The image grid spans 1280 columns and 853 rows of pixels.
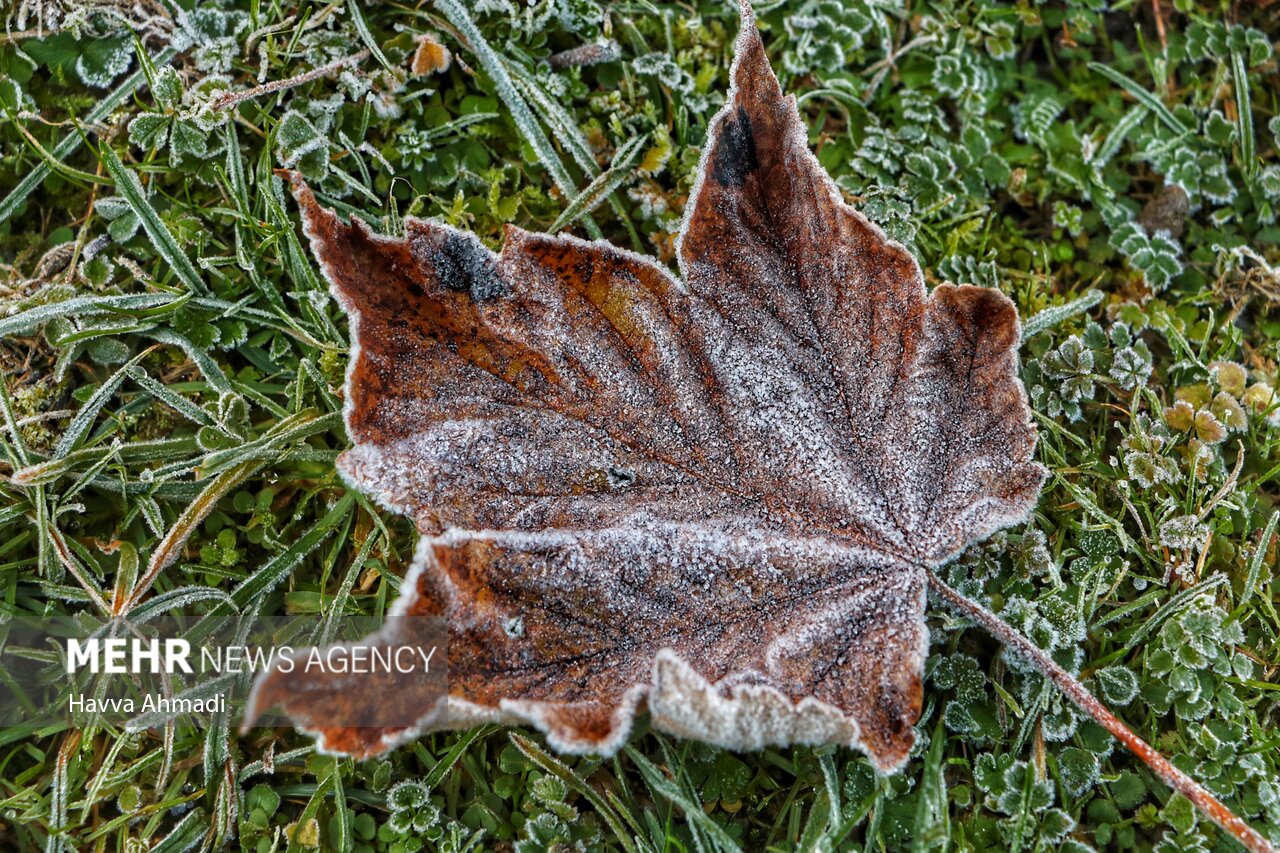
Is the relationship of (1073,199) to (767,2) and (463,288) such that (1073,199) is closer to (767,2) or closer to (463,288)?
(767,2)

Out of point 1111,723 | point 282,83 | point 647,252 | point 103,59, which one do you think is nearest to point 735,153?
point 647,252

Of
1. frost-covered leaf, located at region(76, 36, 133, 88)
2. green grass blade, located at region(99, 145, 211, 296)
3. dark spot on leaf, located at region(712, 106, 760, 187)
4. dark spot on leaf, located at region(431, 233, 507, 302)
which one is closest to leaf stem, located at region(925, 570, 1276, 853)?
dark spot on leaf, located at region(712, 106, 760, 187)

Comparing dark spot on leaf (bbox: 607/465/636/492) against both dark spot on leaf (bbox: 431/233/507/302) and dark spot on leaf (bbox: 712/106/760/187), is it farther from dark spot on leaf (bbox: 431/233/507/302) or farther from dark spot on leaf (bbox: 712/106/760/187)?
dark spot on leaf (bbox: 712/106/760/187)

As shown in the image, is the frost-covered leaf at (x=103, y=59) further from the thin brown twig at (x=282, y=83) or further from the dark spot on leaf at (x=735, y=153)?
the dark spot on leaf at (x=735, y=153)

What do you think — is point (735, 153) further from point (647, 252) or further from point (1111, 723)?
point (1111, 723)

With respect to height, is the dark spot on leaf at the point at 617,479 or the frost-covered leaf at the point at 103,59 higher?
the frost-covered leaf at the point at 103,59

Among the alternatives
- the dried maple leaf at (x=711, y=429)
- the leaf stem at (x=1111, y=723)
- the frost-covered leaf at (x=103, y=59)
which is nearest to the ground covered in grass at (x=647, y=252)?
the frost-covered leaf at (x=103, y=59)
